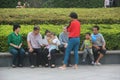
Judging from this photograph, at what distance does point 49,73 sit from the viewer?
45.7 feet

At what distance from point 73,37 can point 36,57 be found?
1.32m

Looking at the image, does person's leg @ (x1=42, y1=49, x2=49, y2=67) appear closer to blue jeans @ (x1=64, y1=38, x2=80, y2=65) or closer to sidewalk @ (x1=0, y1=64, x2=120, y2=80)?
sidewalk @ (x1=0, y1=64, x2=120, y2=80)

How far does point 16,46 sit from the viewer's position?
49.0 ft

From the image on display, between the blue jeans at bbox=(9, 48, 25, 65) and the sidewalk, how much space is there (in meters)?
0.29

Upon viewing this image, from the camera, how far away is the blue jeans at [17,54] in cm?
1481

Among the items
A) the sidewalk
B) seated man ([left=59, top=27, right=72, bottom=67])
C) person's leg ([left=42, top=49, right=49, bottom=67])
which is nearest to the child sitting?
the sidewalk

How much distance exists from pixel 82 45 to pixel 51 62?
1262 mm

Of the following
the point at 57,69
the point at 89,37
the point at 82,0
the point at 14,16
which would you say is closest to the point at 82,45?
the point at 89,37

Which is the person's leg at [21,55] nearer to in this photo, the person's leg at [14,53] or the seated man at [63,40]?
the person's leg at [14,53]

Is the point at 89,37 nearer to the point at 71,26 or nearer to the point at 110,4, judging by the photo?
the point at 71,26

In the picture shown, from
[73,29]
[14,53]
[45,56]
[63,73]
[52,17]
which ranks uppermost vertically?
[52,17]

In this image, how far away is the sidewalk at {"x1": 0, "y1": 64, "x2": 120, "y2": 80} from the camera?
1325cm

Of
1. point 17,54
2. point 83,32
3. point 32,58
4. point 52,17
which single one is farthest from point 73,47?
point 52,17

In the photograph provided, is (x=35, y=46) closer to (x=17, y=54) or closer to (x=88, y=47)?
(x=17, y=54)
